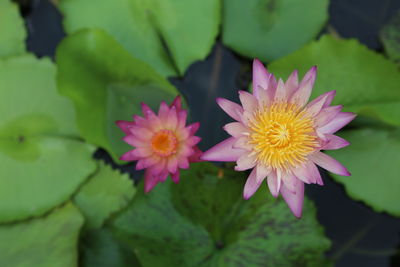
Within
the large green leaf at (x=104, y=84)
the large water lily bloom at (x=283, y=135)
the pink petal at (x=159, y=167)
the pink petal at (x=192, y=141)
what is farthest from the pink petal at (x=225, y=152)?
the large green leaf at (x=104, y=84)

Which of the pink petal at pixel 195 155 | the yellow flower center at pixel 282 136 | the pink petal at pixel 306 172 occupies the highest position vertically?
the yellow flower center at pixel 282 136

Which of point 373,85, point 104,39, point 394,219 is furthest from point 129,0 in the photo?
point 394,219

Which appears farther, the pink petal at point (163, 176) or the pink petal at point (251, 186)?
the pink petal at point (163, 176)

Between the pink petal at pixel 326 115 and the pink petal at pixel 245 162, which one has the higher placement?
the pink petal at pixel 326 115

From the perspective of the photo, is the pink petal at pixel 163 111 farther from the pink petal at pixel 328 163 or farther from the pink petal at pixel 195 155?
the pink petal at pixel 328 163

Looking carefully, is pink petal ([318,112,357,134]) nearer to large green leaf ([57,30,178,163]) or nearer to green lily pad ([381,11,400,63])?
large green leaf ([57,30,178,163])

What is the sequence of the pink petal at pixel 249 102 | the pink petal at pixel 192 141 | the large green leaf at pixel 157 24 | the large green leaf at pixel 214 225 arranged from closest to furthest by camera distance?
the pink petal at pixel 249 102 → the pink petal at pixel 192 141 → the large green leaf at pixel 214 225 → the large green leaf at pixel 157 24

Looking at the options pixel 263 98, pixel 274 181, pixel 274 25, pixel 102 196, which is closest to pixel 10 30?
pixel 102 196
